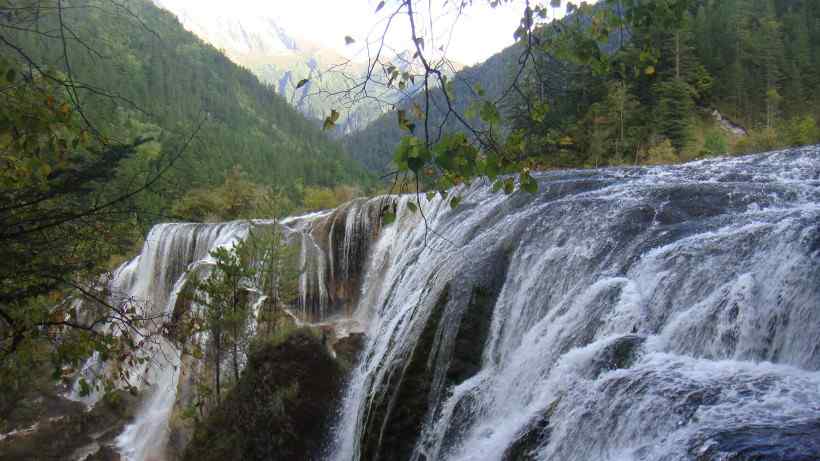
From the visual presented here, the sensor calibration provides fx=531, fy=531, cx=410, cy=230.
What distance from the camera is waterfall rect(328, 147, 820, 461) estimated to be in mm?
4078

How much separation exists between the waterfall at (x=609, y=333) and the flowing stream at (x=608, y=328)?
0.07ft

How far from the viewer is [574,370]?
5387mm

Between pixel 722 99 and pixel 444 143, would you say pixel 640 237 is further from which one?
pixel 722 99

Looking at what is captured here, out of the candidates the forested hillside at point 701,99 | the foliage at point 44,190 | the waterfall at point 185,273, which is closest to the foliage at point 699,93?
the forested hillside at point 701,99

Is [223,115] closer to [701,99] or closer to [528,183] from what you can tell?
[701,99]

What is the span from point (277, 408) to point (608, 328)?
6620 millimetres

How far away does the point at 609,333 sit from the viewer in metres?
5.68

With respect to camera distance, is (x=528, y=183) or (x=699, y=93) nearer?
(x=528, y=183)

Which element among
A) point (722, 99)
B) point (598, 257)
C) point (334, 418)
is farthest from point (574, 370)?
point (722, 99)

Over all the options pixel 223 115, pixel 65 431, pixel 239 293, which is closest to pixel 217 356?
pixel 239 293

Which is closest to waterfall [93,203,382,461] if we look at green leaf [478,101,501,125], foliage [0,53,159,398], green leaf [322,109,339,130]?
foliage [0,53,159,398]

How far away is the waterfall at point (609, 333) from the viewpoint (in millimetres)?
4078

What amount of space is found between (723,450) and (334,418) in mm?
7960

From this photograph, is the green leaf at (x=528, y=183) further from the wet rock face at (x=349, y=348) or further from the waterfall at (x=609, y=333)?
the wet rock face at (x=349, y=348)
